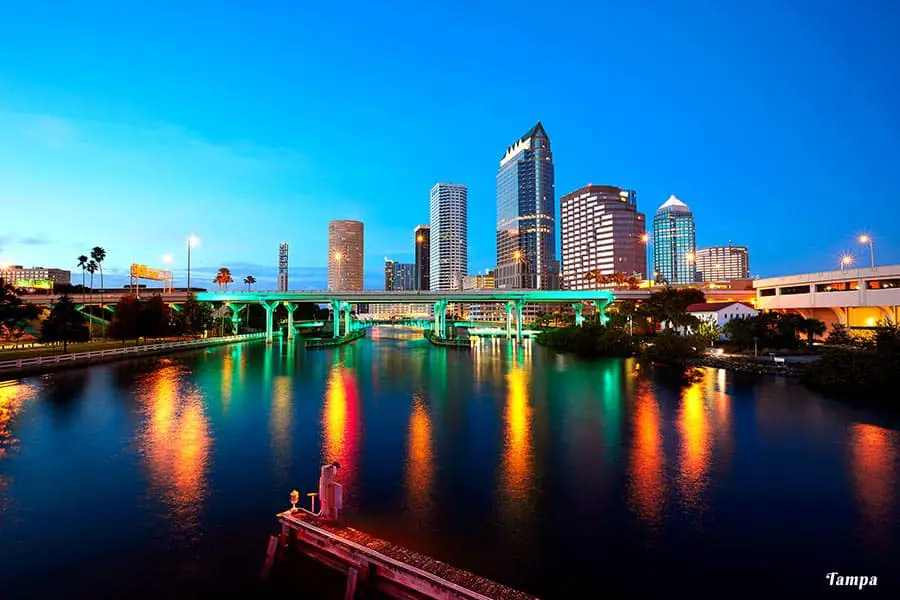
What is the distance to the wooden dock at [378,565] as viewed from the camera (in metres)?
10.2

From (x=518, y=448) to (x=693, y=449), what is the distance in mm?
9340

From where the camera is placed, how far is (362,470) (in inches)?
881

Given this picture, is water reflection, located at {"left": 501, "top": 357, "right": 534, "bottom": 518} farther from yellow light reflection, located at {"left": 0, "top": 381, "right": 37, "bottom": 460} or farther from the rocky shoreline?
the rocky shoreline

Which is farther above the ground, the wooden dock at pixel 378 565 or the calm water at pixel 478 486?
the wooden dock at pixel 378 565

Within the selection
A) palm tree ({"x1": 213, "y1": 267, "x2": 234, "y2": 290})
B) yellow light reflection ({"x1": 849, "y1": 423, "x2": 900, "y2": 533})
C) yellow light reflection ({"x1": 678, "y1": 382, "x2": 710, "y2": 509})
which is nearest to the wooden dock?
yellow light reflection ({"x1": 678, "y1": 382, "x2": 710, "y2": 509})

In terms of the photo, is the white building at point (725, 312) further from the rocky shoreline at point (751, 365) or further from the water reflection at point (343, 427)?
the water reflection at point (343, 427)

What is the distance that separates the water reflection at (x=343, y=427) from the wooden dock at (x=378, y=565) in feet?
20.6

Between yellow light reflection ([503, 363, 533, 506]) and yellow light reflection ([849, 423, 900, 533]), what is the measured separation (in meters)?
11.9

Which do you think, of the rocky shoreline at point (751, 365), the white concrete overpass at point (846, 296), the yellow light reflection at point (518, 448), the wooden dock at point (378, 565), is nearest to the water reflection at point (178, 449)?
the wooden dock at point (378, 565)

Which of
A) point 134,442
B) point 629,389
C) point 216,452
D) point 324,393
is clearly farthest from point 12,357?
point 629,389

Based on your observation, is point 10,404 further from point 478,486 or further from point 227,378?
point 478,486

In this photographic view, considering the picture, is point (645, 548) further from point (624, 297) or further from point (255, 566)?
point (624, 297)

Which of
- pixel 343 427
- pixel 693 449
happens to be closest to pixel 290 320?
pixel 343 427

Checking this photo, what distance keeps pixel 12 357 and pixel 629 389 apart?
230 ft
